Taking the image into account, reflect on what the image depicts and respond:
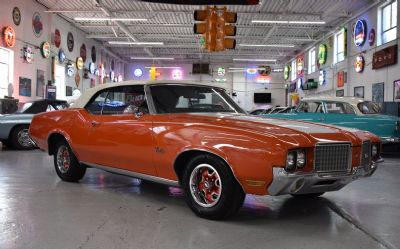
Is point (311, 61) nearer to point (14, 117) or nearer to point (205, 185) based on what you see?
point (14, 117)

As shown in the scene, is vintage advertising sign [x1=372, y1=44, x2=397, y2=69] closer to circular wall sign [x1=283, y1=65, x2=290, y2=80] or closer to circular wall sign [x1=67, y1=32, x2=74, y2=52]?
circular wall sign [x1=67, y1=32, x2=74, y2=52]

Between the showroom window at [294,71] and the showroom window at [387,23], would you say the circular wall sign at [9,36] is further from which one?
the showroom window at [294,71]

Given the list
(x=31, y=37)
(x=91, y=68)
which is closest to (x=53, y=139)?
(x=31, y=37)

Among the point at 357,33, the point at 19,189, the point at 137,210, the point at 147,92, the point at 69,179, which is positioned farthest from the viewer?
the point at 357,33

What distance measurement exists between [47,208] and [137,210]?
1037mm

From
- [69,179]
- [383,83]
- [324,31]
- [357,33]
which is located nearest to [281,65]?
[324,31]

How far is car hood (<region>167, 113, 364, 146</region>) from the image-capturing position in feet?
14.4

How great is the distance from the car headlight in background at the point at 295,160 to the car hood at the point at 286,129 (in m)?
0.09

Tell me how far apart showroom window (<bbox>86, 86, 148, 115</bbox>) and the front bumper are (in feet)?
6.83

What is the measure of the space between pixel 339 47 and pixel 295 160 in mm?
21774

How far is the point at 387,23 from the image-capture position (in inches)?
700

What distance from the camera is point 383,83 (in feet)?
58.5

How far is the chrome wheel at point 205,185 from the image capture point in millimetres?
4703

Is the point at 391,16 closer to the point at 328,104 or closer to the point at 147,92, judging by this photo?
the point at 328,104
